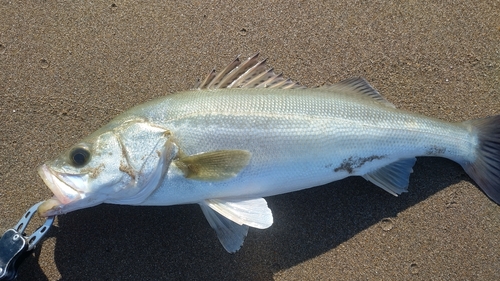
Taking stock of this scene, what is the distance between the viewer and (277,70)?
262 cm

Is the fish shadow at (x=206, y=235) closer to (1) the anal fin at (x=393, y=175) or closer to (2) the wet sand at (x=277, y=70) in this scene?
(2) the wet sand at (x=277, y=70)

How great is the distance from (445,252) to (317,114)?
50.5 inches

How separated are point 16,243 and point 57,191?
0.49 meters

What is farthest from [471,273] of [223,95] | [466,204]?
[223,95]

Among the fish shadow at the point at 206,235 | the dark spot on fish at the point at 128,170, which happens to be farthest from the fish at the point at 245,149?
the fish shadow at the point at 206,235

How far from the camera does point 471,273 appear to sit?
2420 mm

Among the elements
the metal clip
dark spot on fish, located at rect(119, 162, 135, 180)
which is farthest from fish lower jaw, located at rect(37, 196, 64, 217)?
dark spot on fish, located at rect(119, 162, 135, 180)

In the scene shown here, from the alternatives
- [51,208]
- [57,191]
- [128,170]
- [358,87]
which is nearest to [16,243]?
[51,208]

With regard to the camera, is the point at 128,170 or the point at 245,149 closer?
the point at 128,170

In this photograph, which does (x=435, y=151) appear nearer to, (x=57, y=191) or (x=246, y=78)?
(x=246, y=78)

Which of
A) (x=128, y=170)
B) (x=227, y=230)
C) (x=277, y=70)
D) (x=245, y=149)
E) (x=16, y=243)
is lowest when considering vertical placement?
(x=227, y=230)

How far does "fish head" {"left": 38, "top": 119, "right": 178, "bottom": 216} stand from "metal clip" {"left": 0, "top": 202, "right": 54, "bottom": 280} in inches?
9.7

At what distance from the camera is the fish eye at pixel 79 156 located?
201 centimetres

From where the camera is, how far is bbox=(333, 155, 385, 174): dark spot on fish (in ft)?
7.39
